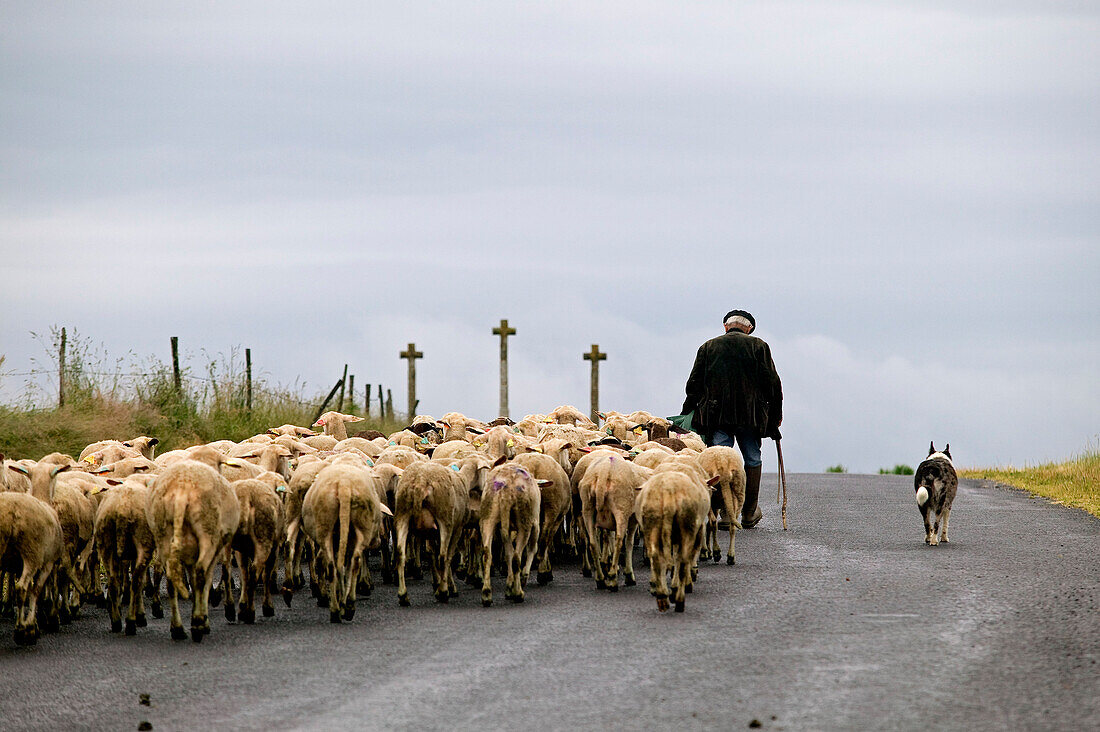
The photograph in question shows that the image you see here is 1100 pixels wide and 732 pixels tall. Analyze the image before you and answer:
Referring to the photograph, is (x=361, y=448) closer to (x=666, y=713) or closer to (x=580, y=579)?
(x=580, y=579)

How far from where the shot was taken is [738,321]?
18.6 m

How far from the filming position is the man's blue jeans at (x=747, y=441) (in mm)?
17844

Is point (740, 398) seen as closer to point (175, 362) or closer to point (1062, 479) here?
point (1062, 479)

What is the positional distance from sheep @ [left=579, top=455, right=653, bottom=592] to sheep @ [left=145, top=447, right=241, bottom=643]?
378cm

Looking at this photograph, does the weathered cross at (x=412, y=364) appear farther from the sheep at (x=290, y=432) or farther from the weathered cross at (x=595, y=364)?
the sheep at (x=290, y=432)

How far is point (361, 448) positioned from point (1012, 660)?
9.15 meters

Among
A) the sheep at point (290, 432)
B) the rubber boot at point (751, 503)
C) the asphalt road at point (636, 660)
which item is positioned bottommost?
the asphalt road at point (636, 660)

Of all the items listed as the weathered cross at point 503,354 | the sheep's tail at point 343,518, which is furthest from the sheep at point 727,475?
→ the weathered cross at point 503,354

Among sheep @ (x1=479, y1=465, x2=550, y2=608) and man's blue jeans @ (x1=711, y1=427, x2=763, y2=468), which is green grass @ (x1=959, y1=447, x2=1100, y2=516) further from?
sheep @ (x1=479, y1=465, x2=550, y2=608)

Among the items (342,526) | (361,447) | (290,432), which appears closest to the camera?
(342,526)

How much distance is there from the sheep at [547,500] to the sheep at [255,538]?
2803 millimetres

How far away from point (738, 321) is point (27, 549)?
11600 mm

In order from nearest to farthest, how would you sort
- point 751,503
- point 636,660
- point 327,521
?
1. point 636,660
2. point 327,521
3. point 751,503

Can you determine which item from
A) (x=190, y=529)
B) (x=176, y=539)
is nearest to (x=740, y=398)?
(x=190, y=529)
